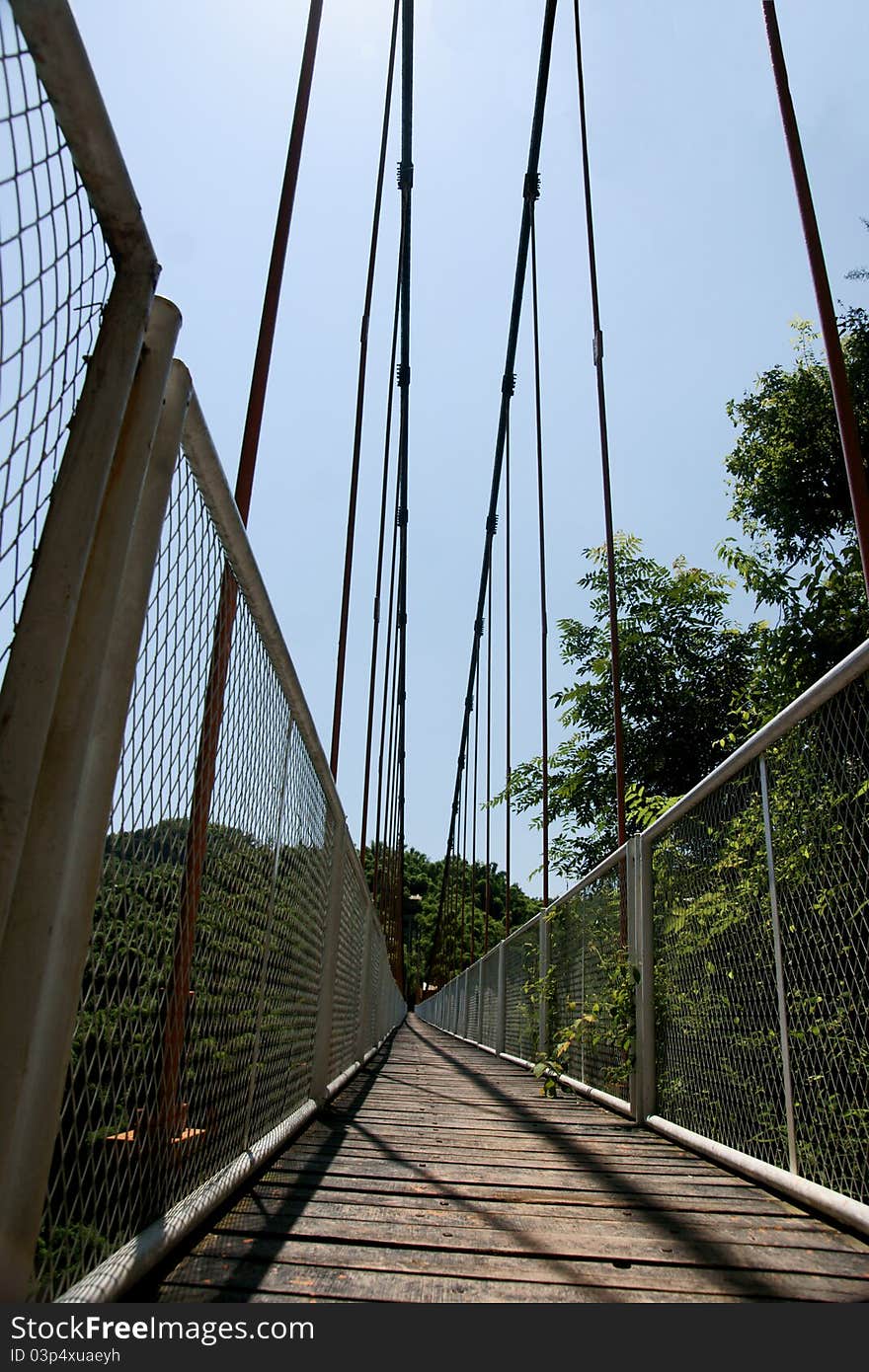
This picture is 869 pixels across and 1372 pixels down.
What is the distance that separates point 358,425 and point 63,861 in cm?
694

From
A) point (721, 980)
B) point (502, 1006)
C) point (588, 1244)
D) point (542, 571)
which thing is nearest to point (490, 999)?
point (502, 1006)

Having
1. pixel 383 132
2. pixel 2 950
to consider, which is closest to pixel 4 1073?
pixel 2 950

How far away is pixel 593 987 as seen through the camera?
330cm

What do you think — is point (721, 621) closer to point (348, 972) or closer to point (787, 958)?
point (348, 972)

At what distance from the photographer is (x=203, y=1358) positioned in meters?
0.72

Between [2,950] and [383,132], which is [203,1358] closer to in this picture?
[2,950]

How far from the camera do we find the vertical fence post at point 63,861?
61 centimetres

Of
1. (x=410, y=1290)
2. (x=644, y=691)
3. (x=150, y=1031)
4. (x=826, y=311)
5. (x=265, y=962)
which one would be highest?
(x=644, y=691)

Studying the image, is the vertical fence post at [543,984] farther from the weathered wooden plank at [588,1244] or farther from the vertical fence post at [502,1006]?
the weathered wooden plank at [588,1244]

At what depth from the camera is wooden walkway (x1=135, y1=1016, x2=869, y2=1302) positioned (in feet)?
3.30

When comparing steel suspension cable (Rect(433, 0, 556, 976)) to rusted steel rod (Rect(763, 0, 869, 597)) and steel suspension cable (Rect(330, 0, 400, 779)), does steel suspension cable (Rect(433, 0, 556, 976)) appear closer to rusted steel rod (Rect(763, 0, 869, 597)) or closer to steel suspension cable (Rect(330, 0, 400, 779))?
steel suspension cable (Rect(330, 0, 400, 779))

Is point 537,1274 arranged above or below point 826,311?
below

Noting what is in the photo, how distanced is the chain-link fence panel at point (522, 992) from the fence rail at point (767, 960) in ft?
6.38

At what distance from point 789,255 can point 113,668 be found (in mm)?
7382
